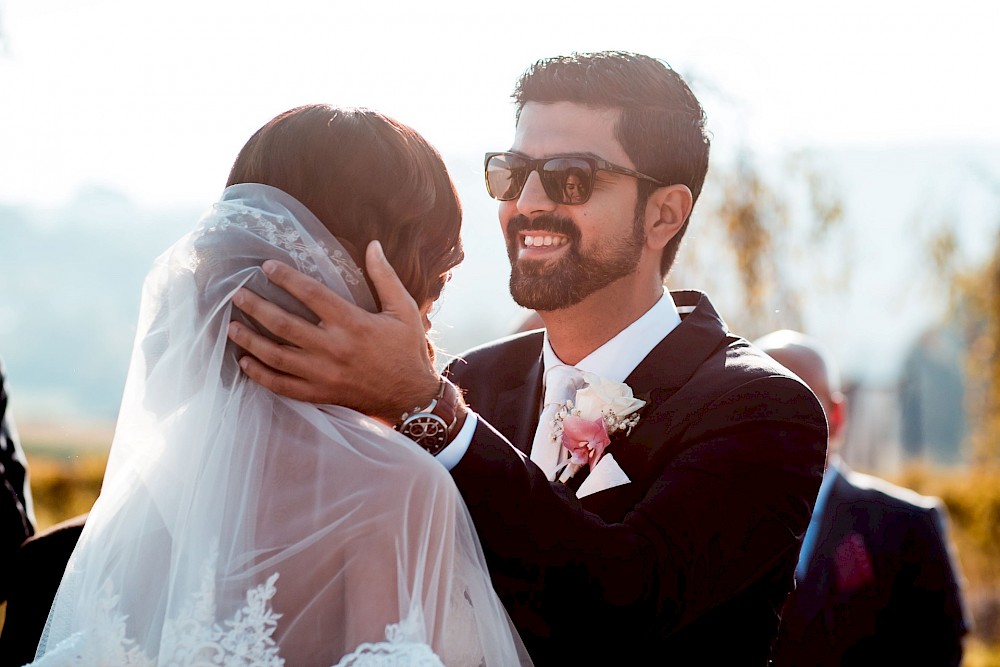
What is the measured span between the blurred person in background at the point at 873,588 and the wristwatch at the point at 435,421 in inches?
112

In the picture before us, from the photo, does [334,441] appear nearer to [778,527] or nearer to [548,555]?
[548,555]

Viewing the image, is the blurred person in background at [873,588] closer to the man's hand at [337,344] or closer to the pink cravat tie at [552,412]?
the pink cravat tie at [552,412]

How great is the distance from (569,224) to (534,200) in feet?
0.47

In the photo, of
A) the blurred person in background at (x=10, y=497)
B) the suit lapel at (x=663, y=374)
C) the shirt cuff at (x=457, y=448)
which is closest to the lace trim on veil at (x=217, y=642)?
the shirt cuff at (x=457, y=448)

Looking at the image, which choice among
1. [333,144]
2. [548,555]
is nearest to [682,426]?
[548,555]

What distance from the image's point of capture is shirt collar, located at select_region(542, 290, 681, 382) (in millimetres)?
3811

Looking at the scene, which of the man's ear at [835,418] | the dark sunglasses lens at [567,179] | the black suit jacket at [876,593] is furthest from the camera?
the man's ear at [835,418]

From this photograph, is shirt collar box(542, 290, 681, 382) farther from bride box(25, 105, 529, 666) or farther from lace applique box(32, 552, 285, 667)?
lace applique box(32, 552, 285, 667)

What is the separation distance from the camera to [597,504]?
331 cm

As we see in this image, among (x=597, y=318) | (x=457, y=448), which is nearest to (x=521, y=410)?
(x=597, y=318)

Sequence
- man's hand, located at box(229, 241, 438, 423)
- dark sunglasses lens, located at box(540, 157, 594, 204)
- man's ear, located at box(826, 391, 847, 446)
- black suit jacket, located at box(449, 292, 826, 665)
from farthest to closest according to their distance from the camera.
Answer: man's ear, located at box(826, 391, 847, 446) → dark sunglasses lens, located at box(540, 157, 594, 204) → black suit jacket, located at box(449, 292, 826, 665) → man's hand, located at box(229, 241, 438, 423)

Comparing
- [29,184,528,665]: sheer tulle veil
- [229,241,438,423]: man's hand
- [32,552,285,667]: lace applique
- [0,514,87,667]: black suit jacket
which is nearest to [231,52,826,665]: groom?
[229,241,438,423]: man's hand

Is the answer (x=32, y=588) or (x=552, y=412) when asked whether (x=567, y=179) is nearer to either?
(x=552, y=412)

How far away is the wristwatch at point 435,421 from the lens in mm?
2664
